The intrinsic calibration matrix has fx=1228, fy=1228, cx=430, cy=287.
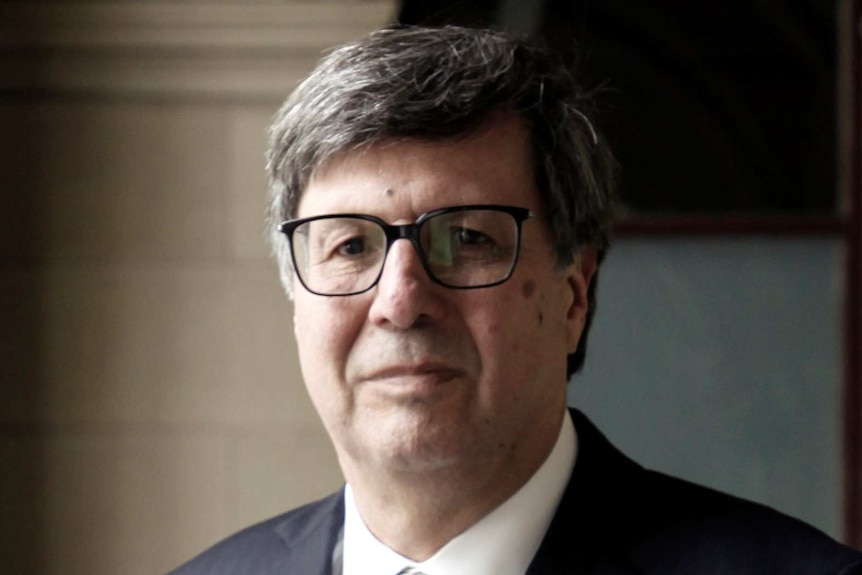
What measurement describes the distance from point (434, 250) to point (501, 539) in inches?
18.2

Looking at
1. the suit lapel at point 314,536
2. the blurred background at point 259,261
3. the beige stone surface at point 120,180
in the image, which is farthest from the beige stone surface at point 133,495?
the suit lapel at point 314,536

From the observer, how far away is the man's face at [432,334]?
1.81 metres

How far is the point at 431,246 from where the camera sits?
1.81m

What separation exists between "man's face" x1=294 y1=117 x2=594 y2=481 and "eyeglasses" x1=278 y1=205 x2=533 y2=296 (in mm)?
15

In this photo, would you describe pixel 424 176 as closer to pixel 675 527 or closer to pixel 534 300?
pixel 534 300

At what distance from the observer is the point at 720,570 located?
1.80m

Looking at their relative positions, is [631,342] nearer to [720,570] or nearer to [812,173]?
[812,173]

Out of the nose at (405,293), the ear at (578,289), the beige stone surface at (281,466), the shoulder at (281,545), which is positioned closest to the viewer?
the nose at (405,293)

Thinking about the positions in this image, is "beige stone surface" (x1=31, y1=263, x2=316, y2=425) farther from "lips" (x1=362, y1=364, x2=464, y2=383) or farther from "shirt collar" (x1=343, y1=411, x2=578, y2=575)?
"lips" (x1=362, y1=364, x2=464, y2=383)

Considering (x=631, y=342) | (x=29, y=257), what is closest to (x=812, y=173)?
(x=631, y=342)

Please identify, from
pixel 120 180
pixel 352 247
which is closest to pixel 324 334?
pixel 352 247

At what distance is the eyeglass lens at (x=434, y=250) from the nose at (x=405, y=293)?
0.02 metres

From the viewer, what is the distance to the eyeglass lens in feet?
5.96

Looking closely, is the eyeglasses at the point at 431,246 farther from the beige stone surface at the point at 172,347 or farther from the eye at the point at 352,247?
the beige stone surface at the point at 172,347
